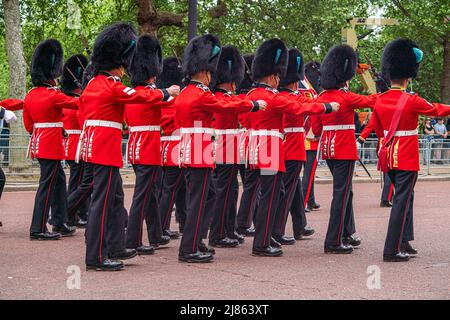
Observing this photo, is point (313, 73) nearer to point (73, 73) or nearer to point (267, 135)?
point (73, 73)

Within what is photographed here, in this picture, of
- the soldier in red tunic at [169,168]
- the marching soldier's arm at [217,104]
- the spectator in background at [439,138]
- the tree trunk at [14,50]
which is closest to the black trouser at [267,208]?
the marching soldier's arm at [217,104]

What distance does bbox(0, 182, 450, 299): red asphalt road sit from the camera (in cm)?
A: 632

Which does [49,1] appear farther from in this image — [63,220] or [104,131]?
[104,131]

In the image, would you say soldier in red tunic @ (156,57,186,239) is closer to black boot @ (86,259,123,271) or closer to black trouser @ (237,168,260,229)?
black trouser @ (237,168,260,229)

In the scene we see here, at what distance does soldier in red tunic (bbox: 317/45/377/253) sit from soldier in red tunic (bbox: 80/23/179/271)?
Answer: 1980 millimetres

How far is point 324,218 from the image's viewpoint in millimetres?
11703

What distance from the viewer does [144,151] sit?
834cm

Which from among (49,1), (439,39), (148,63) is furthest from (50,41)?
(439,39)

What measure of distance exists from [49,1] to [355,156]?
1568 cm

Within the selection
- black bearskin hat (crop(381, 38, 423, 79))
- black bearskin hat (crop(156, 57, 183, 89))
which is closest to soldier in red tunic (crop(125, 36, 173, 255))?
black bearskin hat (crop(156, 57, 183, 89))

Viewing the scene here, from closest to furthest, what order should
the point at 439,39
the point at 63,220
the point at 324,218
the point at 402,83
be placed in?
the point at 402,83 → the point at 63,220 → the point at 324,218 → the point at 439,39

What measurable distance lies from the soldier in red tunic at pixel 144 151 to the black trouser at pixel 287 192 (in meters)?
1.20

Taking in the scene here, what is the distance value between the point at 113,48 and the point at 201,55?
2.91ft
